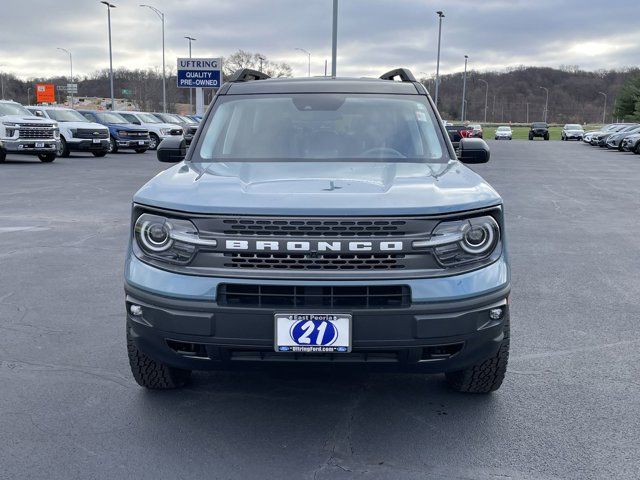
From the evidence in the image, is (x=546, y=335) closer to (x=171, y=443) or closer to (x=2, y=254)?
(x=171, y=443)

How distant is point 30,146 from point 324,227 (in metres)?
20.8

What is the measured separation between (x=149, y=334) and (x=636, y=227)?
9092 millimetres

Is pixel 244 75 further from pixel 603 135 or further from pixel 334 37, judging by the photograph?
pixel 603 135

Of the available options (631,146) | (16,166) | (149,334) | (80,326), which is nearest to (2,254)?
(80,326)

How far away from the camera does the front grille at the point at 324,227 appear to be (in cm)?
305

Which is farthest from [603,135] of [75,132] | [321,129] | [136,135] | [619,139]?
[321,129]

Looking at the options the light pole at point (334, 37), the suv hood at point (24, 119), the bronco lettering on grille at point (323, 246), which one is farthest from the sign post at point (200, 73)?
the bronco lettering on grille at point (323, 246)

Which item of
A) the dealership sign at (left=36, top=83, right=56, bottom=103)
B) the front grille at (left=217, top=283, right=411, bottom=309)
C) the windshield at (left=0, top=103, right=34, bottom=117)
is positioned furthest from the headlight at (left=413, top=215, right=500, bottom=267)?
the dealership sign at (left=36, top=83, right=56, bottom=103)

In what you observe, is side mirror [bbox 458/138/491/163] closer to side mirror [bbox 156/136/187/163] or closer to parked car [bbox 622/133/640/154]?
side mirror [bbox 156/136/187/163]

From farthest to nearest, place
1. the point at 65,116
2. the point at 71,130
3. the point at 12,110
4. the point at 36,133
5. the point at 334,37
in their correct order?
1. the point at 334,37
2. the point at 65,116
3. the point at 71,130
4. the point at 12,110
5. the point at 36,133

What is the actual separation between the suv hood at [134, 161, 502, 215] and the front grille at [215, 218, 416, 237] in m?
0.04

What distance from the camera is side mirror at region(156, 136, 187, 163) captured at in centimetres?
487

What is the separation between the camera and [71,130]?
2502 centimetres

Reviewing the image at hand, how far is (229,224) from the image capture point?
122 inches
